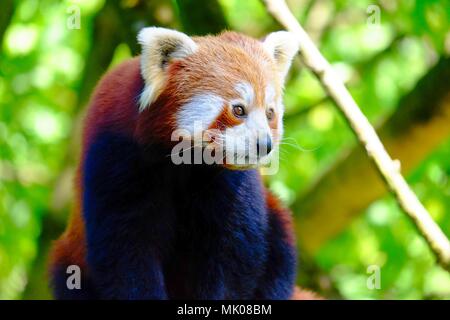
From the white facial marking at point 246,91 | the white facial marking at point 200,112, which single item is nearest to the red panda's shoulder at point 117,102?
the white facial marking at point 200,112

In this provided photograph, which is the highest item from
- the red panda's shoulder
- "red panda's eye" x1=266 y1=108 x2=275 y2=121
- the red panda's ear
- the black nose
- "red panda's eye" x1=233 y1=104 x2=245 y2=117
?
the red panda's ear

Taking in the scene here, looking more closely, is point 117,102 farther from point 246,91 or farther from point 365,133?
point 365,133

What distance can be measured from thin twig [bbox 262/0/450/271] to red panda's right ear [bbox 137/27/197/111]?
1.38ft

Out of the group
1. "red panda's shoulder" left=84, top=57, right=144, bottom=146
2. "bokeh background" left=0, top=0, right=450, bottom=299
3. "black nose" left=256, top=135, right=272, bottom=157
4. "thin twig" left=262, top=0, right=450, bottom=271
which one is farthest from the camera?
"bokeh background" left=0, top=0, right=450, bottom=299

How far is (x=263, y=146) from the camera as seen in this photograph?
3.52 metres

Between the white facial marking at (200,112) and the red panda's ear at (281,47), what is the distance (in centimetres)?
40

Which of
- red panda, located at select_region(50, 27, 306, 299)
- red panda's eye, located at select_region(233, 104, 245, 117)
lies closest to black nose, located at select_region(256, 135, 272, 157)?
red panda, located at select_region(50, 27, 306, 299)

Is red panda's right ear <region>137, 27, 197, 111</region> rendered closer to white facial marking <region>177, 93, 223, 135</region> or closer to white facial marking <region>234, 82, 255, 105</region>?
white facial marking <region>177, 93, 223, 135</region>

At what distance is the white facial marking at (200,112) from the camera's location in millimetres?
3701

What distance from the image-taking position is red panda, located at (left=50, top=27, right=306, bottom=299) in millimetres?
3742

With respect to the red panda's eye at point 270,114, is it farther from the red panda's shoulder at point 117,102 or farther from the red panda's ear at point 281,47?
the red panda's shoulder at point 117,102
